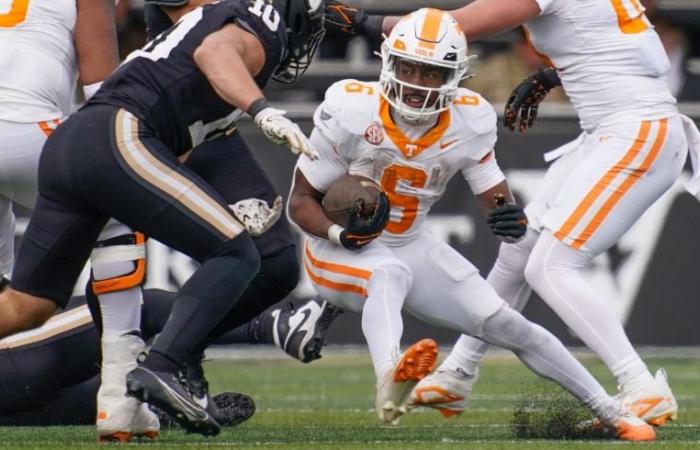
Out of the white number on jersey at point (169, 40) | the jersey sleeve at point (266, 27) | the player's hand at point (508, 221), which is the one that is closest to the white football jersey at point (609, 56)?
the player's hand at point (508, 221)

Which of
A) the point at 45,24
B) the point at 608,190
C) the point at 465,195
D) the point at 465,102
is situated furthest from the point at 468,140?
the point at 465,195

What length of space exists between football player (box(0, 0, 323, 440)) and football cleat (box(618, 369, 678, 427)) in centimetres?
147

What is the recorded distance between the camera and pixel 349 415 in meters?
6.73

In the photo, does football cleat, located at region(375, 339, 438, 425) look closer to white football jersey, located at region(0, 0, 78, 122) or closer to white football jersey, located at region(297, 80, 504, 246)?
white football jersey, located at region(297, 80, 504, 246)

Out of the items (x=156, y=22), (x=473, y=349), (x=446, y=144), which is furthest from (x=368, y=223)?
(x=156, y=22)

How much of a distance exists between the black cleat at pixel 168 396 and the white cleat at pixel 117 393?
0.36m

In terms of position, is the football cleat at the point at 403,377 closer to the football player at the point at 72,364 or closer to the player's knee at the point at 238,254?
the player's knee at the point at 238,254

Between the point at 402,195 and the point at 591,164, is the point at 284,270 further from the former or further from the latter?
the point at 591,164

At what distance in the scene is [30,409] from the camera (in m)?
5.95

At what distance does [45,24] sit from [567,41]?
1873mm

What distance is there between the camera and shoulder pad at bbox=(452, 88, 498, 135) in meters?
5.89

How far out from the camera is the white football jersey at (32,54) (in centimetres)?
577

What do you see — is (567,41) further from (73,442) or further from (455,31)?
(73,442)

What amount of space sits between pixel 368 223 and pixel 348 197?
12 centimetres
